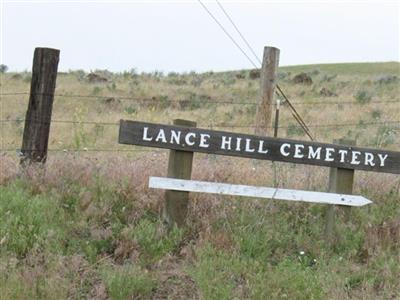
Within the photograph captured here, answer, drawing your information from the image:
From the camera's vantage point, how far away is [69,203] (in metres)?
6.66

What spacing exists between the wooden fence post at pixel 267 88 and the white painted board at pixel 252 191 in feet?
9.99

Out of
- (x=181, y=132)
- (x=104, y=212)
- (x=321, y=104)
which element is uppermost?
(x=321, y=104)

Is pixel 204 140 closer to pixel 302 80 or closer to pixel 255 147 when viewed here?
pixel 255 147

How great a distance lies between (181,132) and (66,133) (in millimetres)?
9267

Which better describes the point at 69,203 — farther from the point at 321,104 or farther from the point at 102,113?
the point at 321,104

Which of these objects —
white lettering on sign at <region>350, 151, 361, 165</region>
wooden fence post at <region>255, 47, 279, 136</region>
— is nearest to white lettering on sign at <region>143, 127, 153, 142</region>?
white lettering on sign at <region>350, 151, 361, 165</region>

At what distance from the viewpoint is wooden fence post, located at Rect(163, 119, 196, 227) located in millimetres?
6457

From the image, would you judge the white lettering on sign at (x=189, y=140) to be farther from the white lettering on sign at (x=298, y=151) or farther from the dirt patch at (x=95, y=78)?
the dirt patch at (x=95, y=78)

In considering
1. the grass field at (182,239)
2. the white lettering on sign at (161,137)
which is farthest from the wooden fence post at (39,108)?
the white lettering on sign at (161,137)

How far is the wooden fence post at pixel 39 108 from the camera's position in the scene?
745cm

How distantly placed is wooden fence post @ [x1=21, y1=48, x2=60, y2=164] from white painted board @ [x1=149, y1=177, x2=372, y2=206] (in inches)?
71.8

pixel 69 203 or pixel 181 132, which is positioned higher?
pixel 181 132

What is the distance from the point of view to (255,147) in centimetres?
671

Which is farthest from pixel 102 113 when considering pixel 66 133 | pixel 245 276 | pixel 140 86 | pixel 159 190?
pixel 245 276
